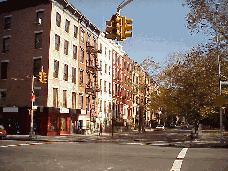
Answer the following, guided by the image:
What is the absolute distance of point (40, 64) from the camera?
117ft

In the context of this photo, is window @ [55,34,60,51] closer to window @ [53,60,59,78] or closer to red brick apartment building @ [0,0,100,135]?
red brick apartment building @ [0,0,100,135]

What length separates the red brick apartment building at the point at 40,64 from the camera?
35188mm

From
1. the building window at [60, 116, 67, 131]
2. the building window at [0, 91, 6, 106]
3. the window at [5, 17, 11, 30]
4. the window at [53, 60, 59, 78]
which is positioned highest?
the window at [5, 17, 11, 30]

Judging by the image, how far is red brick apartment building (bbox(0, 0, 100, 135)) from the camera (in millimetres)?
35188

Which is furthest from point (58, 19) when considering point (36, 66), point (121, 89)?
point (121, 89)

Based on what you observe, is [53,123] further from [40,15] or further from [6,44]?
[40,15]

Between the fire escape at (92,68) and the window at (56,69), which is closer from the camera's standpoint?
the window at (56,69)

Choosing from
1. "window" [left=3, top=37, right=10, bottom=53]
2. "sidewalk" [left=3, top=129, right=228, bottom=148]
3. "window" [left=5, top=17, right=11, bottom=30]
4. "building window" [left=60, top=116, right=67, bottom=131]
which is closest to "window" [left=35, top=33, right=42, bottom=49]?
"window" [left=3, top=37, right=10, bottom=53]

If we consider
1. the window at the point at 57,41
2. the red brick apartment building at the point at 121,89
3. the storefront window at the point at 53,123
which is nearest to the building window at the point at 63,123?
the storefront window at the point at 53,123

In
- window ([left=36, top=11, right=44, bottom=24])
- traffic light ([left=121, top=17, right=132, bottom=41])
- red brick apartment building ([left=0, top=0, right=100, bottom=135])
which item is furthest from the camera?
window ([left=36, top=11, right=44, bottom=24])

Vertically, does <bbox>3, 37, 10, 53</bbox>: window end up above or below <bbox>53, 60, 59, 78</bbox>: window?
above

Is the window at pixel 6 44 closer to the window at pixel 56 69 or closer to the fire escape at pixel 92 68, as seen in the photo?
the window at pixel 56 69

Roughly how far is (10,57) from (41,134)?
1092cm

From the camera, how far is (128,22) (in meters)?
11.9
